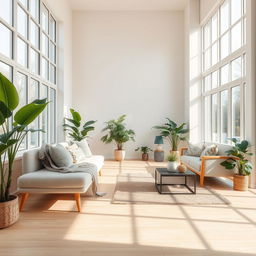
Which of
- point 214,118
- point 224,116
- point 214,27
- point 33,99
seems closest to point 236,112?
point 224,116

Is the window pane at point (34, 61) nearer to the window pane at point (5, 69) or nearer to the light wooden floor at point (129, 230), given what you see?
the window pane at point (5, 69)

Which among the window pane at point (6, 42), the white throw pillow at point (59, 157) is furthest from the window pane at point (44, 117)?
the white throw pillow at point (59, 157)

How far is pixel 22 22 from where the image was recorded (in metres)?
4.77

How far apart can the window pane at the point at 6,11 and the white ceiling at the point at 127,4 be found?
404cm

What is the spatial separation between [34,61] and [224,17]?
4941 millimetres

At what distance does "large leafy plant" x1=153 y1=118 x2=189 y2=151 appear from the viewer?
299 inches

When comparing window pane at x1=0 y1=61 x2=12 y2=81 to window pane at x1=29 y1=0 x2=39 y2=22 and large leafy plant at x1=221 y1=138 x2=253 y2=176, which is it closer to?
window pane at x1=29 y1=0 x2=39 y2=22

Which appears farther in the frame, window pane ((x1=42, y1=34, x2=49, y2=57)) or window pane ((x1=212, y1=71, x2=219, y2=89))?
window pane ((x1=212, y1=71, x2=219, y2=89))

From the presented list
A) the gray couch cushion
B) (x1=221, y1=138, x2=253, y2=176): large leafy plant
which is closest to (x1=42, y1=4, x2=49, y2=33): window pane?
the gray couch cushion

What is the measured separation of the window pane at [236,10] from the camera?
5238 mm

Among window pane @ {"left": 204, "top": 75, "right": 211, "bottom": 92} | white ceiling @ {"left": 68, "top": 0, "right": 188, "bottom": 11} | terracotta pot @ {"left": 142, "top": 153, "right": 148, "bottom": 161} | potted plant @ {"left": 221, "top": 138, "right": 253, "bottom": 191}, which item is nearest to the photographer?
potted plant @ {"left": 221, "top": 138, "right": 253, "bottom": 191}

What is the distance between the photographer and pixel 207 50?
7.25 metres

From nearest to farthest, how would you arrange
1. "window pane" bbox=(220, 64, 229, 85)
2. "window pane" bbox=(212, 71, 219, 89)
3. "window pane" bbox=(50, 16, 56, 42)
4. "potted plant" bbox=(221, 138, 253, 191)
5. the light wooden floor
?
the light wooden floor, "potted plant" bbox=(221, 138, 253, 191), "window pane" bbox=(220, 64, 229, 85), "window pane" bbox=(212, 71, 219, 89), "window pane" bbox=(50, 16, 56, 42)

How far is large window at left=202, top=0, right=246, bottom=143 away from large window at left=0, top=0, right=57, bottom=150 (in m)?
4.57
